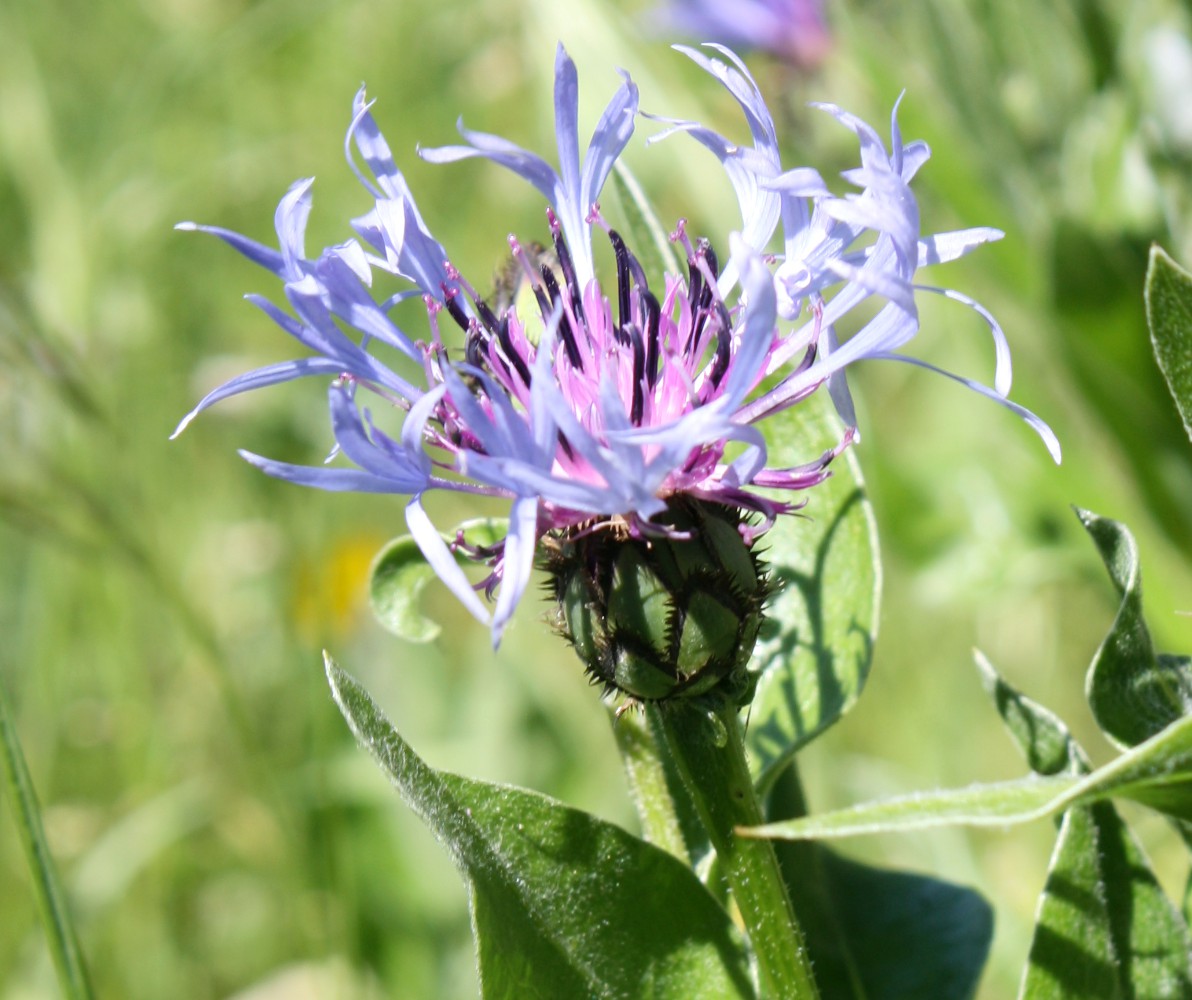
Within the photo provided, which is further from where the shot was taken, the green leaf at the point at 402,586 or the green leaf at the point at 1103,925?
the green leaf at the point at 402,586

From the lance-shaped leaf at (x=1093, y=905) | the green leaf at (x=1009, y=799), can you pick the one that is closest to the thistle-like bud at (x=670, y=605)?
the green leaf at (x=1009, y=799)

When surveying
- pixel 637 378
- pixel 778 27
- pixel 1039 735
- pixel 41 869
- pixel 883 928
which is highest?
pixel 778 27

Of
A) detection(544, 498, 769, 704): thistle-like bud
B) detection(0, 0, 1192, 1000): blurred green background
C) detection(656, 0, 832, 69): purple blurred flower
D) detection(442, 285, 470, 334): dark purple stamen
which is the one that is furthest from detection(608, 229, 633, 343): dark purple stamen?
detection(656, 0, 832, 69): purple blurred flower

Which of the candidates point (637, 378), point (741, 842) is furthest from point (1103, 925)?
point (637, 378)

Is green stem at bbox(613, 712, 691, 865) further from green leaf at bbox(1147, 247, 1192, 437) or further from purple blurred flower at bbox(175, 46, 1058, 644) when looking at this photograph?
green leaf at bbox(1147, 247, 1192, 437)

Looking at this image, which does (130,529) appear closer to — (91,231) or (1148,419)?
(91,231)

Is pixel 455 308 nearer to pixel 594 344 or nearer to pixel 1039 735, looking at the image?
pixel 594 344

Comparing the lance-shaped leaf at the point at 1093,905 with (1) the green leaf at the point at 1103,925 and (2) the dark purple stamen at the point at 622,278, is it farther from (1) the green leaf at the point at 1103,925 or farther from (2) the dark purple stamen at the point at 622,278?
(2) the dark purple stamen at the point at 622,278
